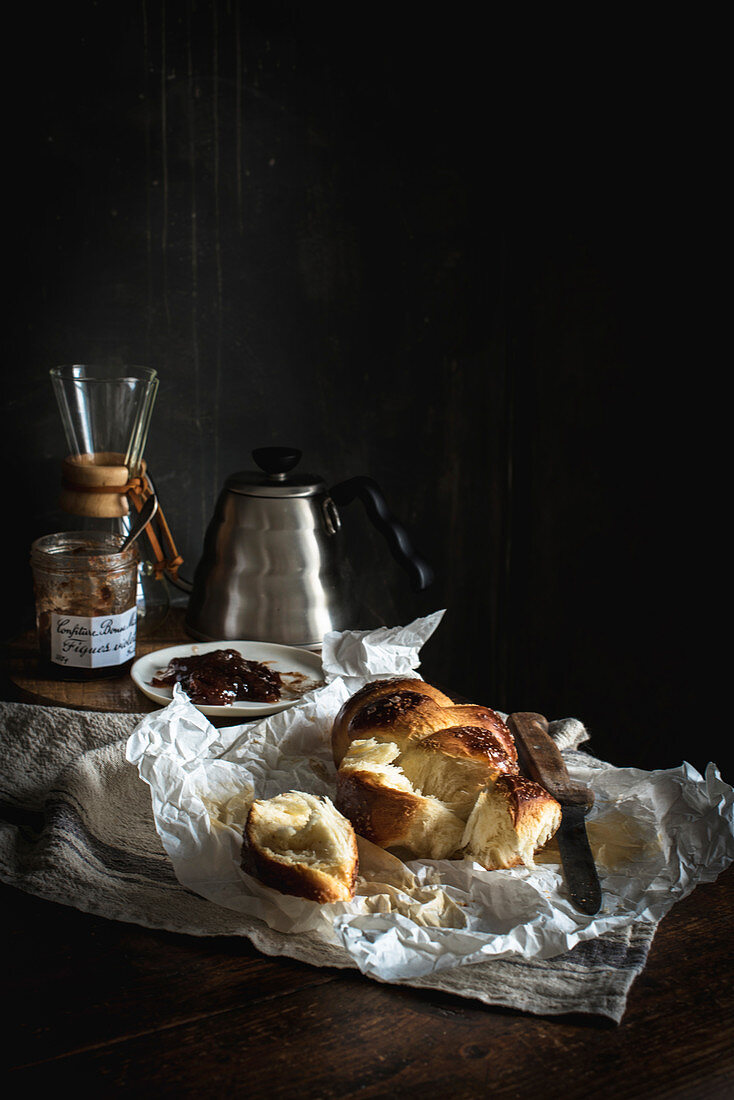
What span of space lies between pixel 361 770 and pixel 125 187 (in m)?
1.11

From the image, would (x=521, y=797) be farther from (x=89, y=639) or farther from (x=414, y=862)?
(x=89, y=639)

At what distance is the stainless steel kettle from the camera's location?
4.65 feet

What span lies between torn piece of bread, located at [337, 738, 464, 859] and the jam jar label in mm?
510

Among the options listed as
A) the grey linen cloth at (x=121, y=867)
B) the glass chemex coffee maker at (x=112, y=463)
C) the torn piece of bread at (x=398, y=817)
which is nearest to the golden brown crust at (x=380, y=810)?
the torn piece of bread at (x=398, y=817)

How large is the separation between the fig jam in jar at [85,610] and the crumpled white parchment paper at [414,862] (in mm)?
267

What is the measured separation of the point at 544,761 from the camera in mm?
988

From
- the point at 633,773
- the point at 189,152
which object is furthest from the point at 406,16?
the point at 633,773

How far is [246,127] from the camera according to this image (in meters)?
1.63

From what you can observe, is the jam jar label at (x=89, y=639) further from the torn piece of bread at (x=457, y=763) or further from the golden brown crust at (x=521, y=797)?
the golden brown crust at (x=521, y=797)

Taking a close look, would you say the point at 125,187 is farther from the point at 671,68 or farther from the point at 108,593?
the point at 671,68

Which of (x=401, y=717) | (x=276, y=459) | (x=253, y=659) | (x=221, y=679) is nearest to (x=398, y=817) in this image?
(x=401, y=717)

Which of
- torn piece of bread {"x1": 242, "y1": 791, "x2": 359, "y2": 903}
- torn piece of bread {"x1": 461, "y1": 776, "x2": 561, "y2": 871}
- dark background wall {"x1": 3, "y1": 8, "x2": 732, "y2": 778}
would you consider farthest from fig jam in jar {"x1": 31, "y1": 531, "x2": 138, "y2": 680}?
torn piece of bread {"x1": 461, "y1": 776, "x2": 561, "y2": 871}

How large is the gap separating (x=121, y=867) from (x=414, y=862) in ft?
0.88

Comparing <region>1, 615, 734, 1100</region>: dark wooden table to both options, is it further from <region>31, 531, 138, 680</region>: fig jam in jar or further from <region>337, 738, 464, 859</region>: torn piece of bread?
<region>31, 531, 138, 680</region>: fig jam in jar
